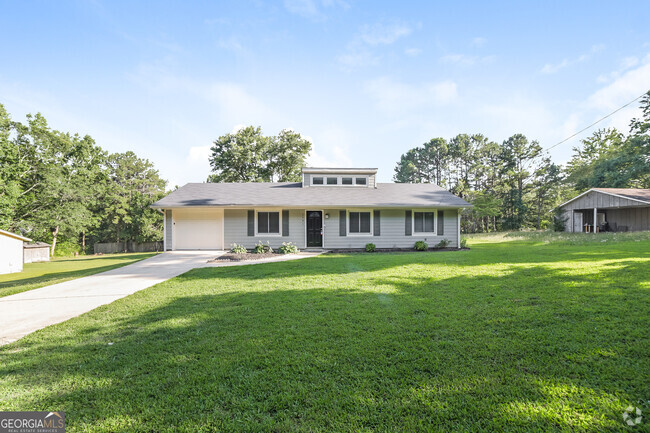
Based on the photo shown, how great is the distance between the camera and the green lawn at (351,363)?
5.79 feet

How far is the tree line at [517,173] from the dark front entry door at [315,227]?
22.9 meters

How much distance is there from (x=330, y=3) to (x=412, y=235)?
34.5 ft

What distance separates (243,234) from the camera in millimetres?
13695

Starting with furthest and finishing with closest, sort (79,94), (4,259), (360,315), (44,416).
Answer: (79,94)
(4,259)
(360,315)
(44,416)

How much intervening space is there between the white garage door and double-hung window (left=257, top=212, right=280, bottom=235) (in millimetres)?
1976

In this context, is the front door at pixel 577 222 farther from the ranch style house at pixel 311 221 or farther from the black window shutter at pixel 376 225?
the black window shutter at pixel 376 225

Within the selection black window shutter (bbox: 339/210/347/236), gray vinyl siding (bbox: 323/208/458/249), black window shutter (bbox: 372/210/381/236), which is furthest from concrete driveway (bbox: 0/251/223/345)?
black window shutter (bbox: 372/210/381/236)

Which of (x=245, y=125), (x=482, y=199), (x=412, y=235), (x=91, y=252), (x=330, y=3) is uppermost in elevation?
(x=245, y=125)

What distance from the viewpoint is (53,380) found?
230 cm

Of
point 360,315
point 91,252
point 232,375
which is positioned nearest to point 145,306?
point 232,375

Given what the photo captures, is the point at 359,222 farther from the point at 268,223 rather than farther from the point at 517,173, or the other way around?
the point at 517,173

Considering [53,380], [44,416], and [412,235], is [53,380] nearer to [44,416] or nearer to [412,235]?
[44,416]

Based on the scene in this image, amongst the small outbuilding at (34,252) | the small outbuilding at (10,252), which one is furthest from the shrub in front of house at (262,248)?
the small outbuilding at (34,252)

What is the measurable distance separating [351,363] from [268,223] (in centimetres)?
1185
